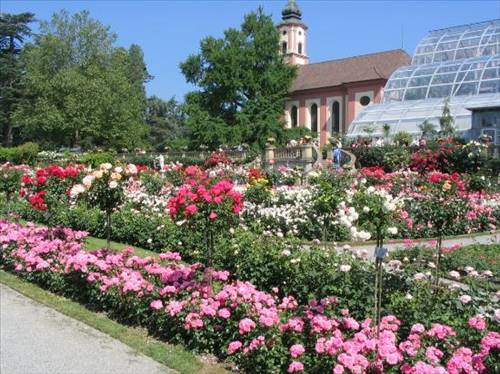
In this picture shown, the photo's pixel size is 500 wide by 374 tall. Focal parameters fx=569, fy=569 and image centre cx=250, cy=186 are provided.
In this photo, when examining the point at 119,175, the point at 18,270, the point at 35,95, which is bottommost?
the point at 18,270

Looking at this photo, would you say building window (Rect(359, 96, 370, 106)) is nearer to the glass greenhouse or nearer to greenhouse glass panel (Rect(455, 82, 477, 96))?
the glass greenhouse

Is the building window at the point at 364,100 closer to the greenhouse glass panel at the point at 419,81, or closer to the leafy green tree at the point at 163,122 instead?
the greenhouse glass panel at the point at 419,81

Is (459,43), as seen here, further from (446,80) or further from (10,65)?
(10,65)

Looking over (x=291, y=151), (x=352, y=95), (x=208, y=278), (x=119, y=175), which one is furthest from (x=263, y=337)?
(x=352, y=95)

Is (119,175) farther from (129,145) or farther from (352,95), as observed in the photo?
(352,95)

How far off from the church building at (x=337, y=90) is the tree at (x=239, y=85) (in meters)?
3.58

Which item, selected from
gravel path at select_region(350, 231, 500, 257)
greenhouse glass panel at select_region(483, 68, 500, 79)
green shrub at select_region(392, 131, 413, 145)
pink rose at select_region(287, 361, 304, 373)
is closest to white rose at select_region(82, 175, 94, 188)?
pink rose at select_region(287, 361, 304, 373)

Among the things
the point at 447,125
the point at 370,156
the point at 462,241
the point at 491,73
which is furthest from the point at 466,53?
the point at 462,241

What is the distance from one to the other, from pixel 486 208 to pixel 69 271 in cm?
1039

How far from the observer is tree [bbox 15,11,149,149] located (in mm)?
43562

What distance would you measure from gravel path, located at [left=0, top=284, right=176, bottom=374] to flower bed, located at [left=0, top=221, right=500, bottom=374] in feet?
1.67

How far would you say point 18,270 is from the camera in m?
8.23

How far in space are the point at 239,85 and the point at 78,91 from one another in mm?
12892

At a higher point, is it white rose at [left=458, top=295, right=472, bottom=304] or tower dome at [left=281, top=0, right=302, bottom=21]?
tower dome at [left=281, top=0, right=302, bottom=21]
